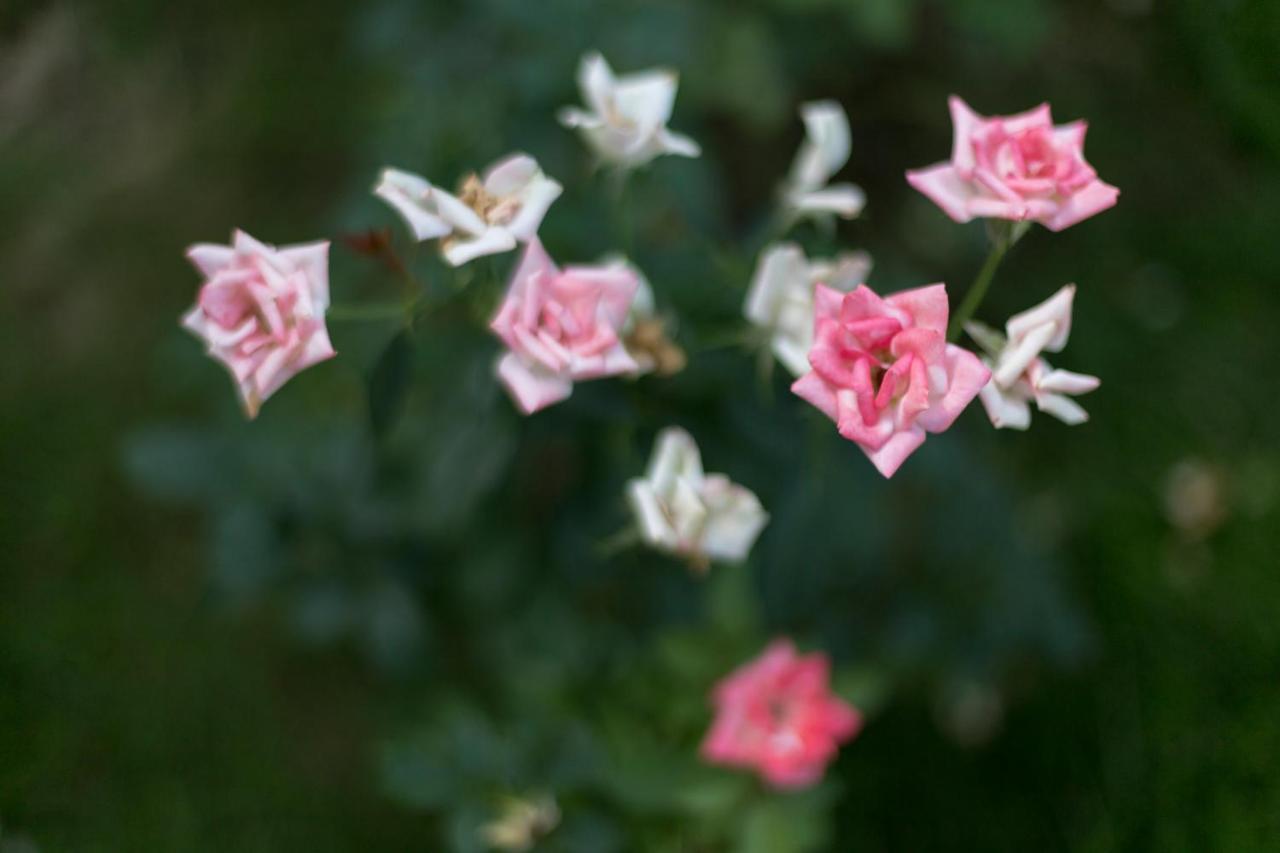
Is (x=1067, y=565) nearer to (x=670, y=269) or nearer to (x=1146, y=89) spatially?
(x=1146, y=89)

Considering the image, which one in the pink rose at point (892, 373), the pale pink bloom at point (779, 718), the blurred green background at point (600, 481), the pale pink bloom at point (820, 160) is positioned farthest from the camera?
the blurred green background at point (600, 481)

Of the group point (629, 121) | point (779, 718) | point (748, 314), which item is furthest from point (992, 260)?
point (779, 718)

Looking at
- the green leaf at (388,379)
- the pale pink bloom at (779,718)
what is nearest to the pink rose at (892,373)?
the green leaf at (388,379)

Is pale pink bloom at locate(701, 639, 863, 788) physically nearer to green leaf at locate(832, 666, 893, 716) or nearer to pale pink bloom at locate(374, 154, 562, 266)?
green leaf at locate(832, 666, 893, 716)

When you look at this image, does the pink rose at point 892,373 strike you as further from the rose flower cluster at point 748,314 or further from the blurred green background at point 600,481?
the blurred green background at point 600,481

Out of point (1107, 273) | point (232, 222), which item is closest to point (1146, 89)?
point (1107, 273)

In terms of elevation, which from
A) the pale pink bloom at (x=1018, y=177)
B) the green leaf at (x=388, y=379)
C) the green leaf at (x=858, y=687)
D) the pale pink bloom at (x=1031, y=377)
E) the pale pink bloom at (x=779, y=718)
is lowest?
the green leaf at (x=858, y=687)
